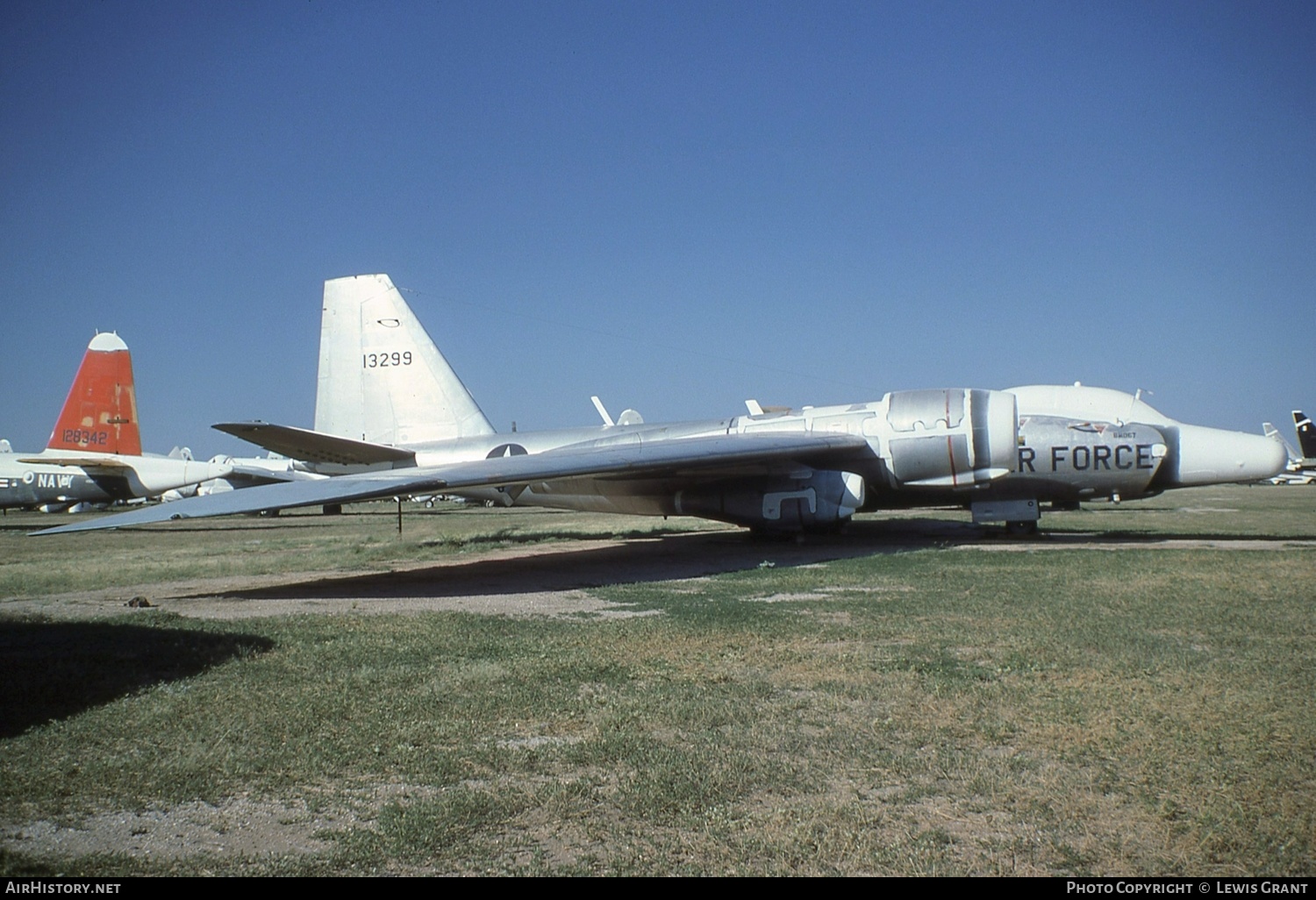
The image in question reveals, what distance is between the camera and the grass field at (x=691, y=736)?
3.31 m

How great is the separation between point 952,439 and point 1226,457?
4.22m

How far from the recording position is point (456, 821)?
357cm

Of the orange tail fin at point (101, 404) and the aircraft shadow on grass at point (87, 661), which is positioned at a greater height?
the orange tail fin at point (101, 404)

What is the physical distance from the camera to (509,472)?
11.2 metres

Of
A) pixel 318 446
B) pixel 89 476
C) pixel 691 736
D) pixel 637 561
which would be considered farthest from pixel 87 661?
pixel 89 476

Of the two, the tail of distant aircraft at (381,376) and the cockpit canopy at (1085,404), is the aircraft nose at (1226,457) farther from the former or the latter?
the tail of distant aircraft at (381,376)

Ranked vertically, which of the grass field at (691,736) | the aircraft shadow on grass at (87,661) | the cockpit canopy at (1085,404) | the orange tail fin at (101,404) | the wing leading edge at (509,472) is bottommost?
the grass field at (691,736)

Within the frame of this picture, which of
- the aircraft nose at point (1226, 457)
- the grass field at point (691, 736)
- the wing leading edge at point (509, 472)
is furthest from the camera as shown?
the aircraft nose at point (1226, 457)

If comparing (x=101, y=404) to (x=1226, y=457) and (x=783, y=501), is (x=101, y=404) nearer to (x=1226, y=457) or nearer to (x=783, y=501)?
(x=783, y=501)

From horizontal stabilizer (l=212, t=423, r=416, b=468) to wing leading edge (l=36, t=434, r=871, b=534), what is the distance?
2.86 metres

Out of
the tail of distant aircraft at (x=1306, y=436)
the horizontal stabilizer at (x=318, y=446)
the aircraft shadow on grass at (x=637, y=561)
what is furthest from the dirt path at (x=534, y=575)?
the tail of distant aircraft at (x=1306, y=436)

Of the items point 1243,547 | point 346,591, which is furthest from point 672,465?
point 1243,547

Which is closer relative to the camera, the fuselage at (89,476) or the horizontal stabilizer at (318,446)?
the horizontal stabilizer at (318,446)

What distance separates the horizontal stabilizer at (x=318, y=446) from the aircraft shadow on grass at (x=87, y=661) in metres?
5.96
